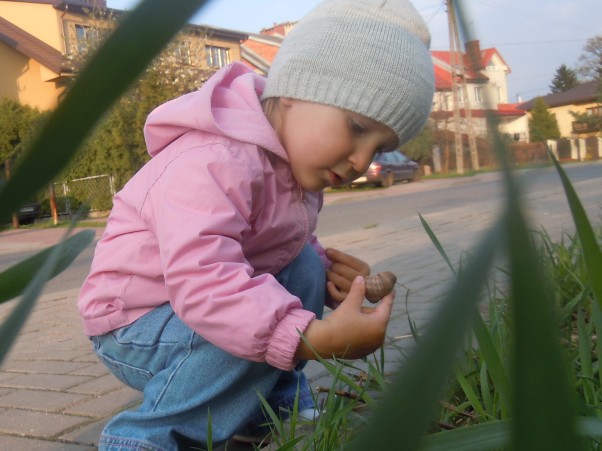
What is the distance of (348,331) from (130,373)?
65 cm

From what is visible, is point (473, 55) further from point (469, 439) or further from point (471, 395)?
point (471, 395)

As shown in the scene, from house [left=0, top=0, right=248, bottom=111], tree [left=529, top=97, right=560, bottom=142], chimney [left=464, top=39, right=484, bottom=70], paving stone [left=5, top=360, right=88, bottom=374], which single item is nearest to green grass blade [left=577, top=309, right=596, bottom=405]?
tree [left=529, top=97, right=560, bottom=142]

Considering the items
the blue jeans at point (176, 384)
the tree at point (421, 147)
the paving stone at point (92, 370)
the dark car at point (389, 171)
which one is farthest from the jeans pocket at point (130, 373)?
the tree at point (421, 147)

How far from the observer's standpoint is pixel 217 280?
1.48 metres

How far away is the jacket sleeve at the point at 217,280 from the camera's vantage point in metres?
1.48

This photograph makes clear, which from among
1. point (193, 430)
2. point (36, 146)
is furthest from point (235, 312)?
point (36, 146)

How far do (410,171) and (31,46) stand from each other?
80.6 feet

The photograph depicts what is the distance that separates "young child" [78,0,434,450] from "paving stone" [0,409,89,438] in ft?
1.09

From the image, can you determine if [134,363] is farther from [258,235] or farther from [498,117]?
[498,117]

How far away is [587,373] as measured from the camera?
4.77 feet

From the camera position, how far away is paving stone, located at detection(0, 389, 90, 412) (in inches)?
90.3

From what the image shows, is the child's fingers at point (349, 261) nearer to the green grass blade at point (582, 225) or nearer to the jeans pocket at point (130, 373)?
the jeans pocket at point (130, 373)

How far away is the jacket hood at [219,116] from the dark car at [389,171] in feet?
65.3

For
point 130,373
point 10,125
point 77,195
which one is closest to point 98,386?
point 130,373
